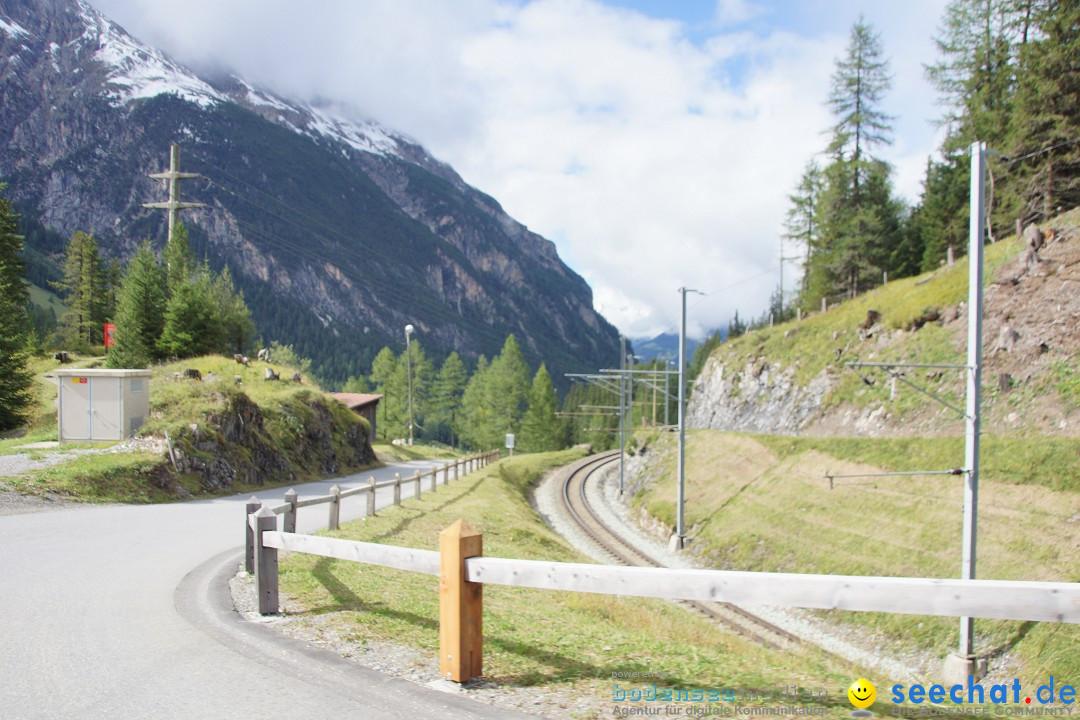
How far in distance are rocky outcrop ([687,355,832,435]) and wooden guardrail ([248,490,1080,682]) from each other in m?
35.4

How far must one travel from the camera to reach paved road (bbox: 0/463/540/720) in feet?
15.3

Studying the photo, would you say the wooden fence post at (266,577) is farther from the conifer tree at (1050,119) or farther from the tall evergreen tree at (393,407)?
the tall evergreen tree at (393,407)

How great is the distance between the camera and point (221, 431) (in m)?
23.5

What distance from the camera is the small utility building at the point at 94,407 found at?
21078mm

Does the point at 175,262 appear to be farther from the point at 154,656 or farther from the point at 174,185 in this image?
Result: the point at 154,656

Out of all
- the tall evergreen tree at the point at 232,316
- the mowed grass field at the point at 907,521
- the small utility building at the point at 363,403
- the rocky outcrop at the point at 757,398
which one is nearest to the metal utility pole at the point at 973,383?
the mowed grass field at the point at 907,521

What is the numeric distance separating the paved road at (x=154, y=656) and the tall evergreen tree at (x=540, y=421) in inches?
2789

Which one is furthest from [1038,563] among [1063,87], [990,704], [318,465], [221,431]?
[1063,87]

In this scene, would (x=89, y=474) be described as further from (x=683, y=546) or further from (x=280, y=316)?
Result: (x=280, y=316)

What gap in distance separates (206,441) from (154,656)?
18094 mm

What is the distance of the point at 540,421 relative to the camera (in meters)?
81.6

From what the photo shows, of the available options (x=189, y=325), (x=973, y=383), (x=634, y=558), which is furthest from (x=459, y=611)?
(x=189, y=325)

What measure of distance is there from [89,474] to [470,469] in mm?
25872

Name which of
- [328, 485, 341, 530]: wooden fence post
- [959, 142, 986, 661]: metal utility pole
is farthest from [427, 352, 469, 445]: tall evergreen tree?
[959, 142, 986, 661]: metal utility pole
